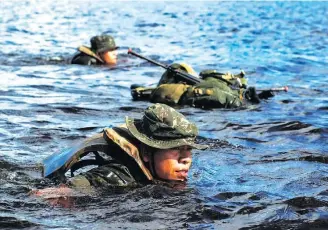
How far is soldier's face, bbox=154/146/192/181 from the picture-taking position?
6.16 meters

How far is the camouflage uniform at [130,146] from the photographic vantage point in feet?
20.0

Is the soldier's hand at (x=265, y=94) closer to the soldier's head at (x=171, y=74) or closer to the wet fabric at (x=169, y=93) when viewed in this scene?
the soldier's head at (x=171, y=74)

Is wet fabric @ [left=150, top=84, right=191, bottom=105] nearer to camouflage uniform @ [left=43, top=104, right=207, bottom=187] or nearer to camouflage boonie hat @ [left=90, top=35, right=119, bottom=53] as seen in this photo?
→ camouflage uniform @ [left=43, top=104, right=207, bottom=187]

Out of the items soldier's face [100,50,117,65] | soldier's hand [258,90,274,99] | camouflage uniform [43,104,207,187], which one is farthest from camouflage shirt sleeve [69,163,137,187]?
soldier's face [100,50,117,65]

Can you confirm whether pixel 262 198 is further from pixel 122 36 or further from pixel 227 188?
pixel 122 36

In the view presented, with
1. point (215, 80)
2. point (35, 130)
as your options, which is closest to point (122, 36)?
point (215, 80)

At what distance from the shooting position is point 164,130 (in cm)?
610

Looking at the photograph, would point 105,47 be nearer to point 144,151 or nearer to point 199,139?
point 199,139

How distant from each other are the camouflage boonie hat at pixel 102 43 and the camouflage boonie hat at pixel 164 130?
37.5 feet

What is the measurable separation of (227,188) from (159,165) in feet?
2.76

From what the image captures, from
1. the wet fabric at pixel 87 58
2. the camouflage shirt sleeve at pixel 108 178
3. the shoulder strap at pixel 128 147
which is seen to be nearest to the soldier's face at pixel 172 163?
the shoulder strap at pixel 128 147

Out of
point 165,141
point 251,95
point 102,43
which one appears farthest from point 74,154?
point 102,43

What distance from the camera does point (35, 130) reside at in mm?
9297

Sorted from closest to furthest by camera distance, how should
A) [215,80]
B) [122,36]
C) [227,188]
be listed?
1. [227,188]
2. [215,80]
3. [122,36]
